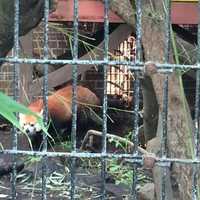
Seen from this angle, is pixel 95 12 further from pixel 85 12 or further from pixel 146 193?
pixel 146 193

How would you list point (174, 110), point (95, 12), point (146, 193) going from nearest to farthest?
1. point (174, 110)
2. point (146, 193)
3. point (95, 12)

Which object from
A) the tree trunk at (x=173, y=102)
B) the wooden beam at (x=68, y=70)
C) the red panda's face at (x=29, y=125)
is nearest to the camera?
the tree trunk at (x=173, y=102)

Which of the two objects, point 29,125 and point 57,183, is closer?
point 57,183

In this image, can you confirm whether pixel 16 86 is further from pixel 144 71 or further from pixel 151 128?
pixel 151 128

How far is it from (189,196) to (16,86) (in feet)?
4.16

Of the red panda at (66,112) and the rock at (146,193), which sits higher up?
the red panda at (66,112)

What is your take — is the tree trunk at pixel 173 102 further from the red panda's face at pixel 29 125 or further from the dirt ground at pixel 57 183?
the red panda's face at pixel 29 125

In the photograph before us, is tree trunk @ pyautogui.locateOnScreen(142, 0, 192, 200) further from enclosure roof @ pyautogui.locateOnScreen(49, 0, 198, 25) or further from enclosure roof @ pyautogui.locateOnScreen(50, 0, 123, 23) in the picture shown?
enclosure roof @ pyautogui.locateOnScreen(50, 0, 123, 23)

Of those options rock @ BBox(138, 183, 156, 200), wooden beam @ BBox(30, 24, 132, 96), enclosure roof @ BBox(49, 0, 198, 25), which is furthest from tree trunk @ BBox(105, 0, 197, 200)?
wooden beam @ BBox(30, 24, 132, 96)

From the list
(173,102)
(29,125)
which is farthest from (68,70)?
(173,102)

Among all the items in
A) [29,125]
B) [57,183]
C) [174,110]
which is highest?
[174,110]

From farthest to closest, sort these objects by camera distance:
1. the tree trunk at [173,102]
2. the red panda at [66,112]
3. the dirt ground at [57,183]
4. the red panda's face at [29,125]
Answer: the red panda at [66,112] → the red panda's face at [29,125] → the dirt ground at [57,183] → the tree trunk at [173,102]

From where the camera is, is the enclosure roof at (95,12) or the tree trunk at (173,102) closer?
the tree trunk at (173,102)

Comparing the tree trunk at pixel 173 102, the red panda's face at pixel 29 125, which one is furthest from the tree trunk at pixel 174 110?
the red panda's face at pixel 29 125
